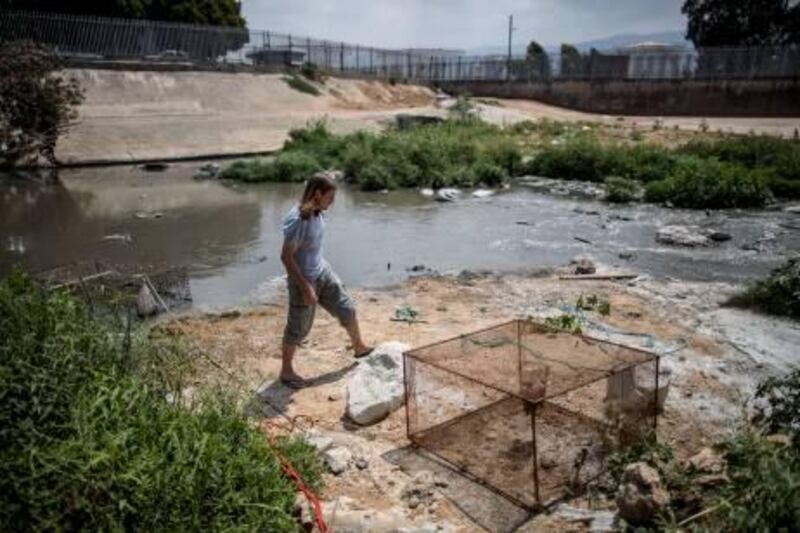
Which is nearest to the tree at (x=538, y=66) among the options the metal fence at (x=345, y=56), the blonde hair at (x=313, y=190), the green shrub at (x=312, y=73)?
the metal fence at (x=345, y=56)

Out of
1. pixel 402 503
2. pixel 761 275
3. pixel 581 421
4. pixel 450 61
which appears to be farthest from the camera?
pixel 450 61

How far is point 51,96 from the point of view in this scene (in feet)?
63.7

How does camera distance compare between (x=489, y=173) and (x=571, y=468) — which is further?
(x=489, y=173)

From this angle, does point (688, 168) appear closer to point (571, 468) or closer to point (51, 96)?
point (571, 468)

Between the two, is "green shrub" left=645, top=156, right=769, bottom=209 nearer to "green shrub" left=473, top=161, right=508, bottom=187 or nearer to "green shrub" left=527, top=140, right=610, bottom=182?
"green shrub" left=527, top=140, right=610, bottom=182

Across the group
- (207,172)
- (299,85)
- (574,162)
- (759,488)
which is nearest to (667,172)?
(574,162)

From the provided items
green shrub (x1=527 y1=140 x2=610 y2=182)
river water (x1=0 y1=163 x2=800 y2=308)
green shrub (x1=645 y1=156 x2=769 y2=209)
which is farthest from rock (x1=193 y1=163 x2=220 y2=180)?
green shrub (x1=645 y1=156 x2=769 y2=209)

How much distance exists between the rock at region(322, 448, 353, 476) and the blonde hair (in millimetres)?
1781

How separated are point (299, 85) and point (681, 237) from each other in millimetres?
24633

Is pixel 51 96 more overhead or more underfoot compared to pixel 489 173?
more overhead

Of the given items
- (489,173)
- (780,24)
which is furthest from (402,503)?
(780,24)

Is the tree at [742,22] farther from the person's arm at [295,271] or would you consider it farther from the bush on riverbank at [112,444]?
the bush on riverbank at [112,444]

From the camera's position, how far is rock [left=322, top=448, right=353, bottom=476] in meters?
4.36

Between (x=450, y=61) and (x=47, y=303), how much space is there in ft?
167
